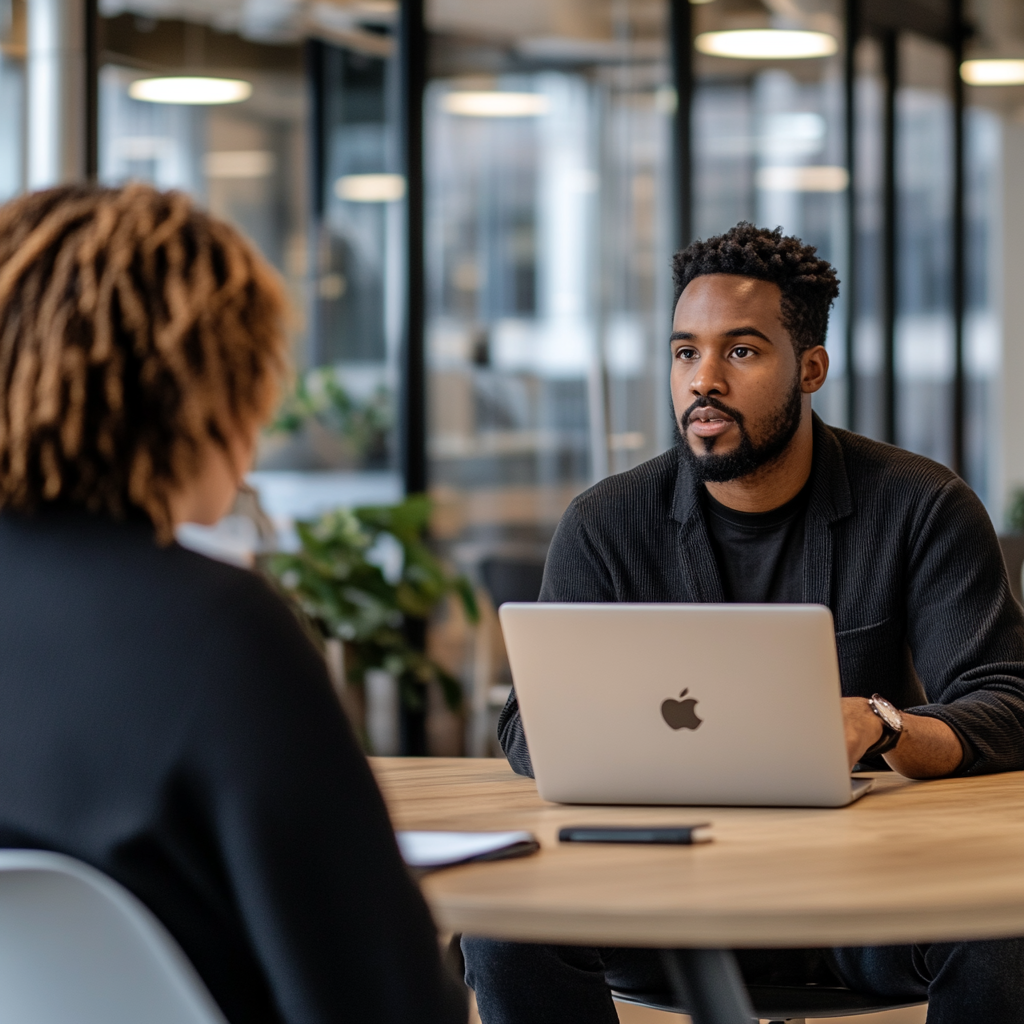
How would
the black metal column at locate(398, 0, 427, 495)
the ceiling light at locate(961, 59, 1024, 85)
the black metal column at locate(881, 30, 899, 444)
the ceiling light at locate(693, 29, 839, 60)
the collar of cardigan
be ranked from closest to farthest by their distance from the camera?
1. the collar of cardigan
2. the black metal column at locate(398, 0, 427, 495)
3. the ceiling light at locate(693, 29, 839, 60)
4. the black metal column at locate(881, 30, 899, 444)
5. the ceiling light at locate(961, 59, 1024, 85)

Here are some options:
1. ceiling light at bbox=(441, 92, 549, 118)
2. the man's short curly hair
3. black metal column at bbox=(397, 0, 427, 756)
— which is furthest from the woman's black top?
ceiling light at bbox=(441, 92, 549, 118)

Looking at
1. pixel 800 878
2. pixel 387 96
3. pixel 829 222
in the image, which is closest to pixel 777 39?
pixel 829 222

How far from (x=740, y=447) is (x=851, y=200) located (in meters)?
4.85

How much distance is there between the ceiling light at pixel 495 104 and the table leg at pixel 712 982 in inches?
153

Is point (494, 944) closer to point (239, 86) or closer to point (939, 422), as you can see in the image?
Result: point (239, 86)

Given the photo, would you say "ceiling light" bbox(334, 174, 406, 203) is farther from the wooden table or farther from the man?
the wooden table

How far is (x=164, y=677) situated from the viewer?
3.30 ft

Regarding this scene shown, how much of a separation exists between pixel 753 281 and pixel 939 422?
593cm

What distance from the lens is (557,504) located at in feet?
16.9

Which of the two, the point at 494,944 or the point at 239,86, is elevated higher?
the point at 239,86

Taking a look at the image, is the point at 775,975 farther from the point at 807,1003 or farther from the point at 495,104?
the point at 495,104

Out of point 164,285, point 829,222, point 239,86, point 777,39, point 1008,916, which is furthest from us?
A: point 829,222

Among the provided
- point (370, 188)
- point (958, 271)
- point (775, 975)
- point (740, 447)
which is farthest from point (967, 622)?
point (958, 271)

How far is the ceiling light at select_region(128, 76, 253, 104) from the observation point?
4.33 meters
